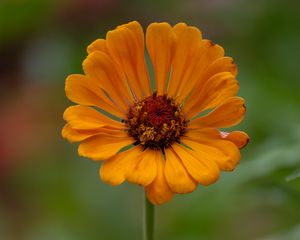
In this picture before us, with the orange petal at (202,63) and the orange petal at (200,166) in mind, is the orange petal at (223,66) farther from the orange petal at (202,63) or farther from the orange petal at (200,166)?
the orange petal at (200,166)

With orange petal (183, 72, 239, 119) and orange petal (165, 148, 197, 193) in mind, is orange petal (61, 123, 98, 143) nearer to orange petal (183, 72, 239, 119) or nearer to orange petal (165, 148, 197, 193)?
orange petal (165, 148, 197, 193)

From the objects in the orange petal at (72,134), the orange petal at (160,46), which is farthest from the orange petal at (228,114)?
the orange petal at (72,134)

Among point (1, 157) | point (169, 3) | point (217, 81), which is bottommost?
point (217, 81)

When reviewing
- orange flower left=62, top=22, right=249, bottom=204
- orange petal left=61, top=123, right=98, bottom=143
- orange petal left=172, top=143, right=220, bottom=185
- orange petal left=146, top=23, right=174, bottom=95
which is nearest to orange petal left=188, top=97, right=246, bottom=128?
orange flower left=62, top=22, right=249, bottom=204

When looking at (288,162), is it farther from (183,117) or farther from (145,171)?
(145,171)

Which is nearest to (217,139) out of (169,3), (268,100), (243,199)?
(243,199)

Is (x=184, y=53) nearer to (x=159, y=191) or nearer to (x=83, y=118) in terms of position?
(x=83, y=118)

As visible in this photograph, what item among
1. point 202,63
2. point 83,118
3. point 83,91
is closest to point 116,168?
point 83,118
